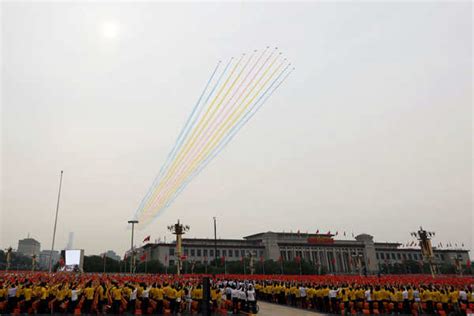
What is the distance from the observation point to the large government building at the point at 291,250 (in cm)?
9206

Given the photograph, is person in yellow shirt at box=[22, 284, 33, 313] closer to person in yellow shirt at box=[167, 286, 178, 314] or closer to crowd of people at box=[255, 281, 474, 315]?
person in yellow shirt at box=[167, 286, 178, 314]

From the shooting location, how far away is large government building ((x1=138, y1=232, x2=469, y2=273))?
9206 cm

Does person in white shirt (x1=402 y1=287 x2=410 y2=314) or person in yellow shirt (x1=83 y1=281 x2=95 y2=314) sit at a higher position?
person in yellow shirt (x1=83 y1=281 x2=95 y2=314)

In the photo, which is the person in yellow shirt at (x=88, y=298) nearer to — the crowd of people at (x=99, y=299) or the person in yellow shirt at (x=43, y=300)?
the crowd of people at (x=99, y=299)

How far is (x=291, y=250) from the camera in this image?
3888 inches

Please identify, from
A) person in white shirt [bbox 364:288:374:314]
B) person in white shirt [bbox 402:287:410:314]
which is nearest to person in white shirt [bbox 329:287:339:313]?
person in white shirt [bbox 364:288:374:314]

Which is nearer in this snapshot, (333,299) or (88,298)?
(88,298)

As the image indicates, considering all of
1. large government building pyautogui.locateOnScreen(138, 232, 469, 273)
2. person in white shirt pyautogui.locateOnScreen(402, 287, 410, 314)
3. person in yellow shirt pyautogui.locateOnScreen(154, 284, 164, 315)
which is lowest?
person in white shirt pyautogui.locateOnScreen(402, 287, 410, 314)

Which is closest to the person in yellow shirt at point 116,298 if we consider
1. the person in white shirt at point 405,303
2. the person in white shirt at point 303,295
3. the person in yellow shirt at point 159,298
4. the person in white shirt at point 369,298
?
the person in yellow shirt at point 159,298

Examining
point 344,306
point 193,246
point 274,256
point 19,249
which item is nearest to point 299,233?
point 274,256

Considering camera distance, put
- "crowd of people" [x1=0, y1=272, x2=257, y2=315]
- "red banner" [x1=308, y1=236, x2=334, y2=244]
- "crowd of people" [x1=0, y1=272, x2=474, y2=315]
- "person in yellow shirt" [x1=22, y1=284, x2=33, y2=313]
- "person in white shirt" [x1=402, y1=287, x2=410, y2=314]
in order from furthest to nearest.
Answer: "red banner" [x1=308, y1=236, x2=334, y2=244]
"person in white shirt" [x1=402, y1=287, x2=410, y2=314]
"crowd of people" [x1=0, y1=272, x2=474, y2=315]
"crowd of people" [x1=0, y1=272, x2=257, y2=315]
"person in yellow shirt" [x1=22, y1=284, x2=33, y2=313]

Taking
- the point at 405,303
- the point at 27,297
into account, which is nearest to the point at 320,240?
the point at 405,303

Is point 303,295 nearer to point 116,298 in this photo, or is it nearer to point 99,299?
point 116,298

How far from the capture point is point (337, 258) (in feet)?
334
